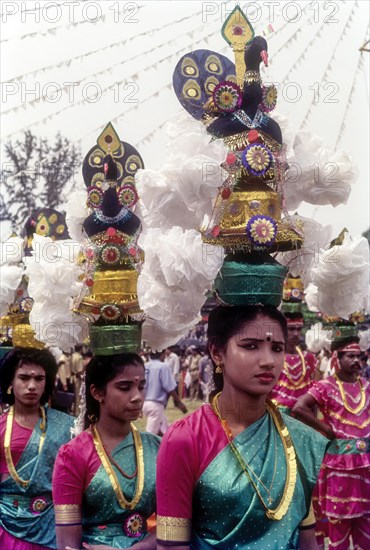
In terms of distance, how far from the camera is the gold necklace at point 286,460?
3.34 meters

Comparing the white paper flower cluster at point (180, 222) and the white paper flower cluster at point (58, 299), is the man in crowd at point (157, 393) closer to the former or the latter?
the white paper flower cluster at point (58, 299)

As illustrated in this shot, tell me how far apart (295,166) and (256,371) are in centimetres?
107

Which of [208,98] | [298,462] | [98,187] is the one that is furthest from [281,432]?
[98,187]

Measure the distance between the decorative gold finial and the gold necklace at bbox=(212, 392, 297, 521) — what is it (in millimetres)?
1473

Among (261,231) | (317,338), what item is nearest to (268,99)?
(261,231)

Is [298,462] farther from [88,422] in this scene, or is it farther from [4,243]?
[4,243]

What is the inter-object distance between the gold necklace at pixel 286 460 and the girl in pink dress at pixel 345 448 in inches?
160

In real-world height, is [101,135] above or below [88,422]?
above

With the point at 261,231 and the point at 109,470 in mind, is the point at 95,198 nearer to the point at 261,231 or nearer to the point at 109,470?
the point at 109,470

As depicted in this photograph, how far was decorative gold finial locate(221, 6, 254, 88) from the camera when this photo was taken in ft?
12.7

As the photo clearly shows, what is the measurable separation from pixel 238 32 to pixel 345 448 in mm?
4589

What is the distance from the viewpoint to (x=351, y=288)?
439cm

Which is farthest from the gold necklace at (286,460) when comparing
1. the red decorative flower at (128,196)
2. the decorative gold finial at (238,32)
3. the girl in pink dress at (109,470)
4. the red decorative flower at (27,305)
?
the red decorative flower at (27,305)

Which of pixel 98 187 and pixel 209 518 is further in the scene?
pixel 98 187
